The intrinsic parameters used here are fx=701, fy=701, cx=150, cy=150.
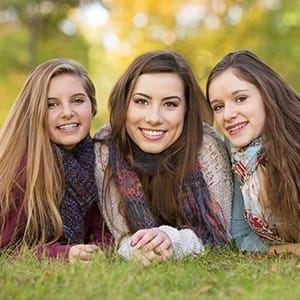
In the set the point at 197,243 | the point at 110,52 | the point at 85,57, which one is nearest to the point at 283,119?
the point at 197,243

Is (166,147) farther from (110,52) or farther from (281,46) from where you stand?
(110,52)

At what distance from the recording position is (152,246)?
373 centimetres

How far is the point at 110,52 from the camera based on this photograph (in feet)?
60.5

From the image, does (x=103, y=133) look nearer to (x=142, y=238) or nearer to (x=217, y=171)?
(x=217, y=171)

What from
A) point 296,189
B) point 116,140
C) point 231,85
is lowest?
point 296,189

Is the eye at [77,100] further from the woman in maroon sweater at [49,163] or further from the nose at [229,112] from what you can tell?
the nose at [229,112]

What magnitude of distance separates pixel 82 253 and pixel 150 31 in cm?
1295

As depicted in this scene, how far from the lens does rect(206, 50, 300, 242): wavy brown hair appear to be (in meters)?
4.08

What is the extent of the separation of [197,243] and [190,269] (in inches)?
24.5

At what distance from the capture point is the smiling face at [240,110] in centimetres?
416

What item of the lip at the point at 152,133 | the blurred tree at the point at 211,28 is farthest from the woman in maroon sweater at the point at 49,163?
the blurred tree at the point at 211,28

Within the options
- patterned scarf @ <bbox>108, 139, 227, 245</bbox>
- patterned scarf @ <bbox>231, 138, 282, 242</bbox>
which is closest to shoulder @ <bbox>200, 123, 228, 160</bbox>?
patterned scarf @ <bbox>108, 139, 227, 245</bbox>

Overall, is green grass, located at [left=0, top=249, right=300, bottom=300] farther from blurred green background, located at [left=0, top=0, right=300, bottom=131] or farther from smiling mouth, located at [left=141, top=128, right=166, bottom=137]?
blurred green background, located at [left=0, top=0, right=300, bottom=131]

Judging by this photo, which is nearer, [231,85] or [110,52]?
[231,85]
